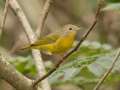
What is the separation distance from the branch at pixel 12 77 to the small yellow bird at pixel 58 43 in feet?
1.23

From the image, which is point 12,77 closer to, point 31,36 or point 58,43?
point 58,43

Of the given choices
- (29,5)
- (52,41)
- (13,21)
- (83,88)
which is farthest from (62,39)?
(13,21)

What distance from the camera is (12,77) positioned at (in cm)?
207

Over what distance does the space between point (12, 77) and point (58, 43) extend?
54 cm

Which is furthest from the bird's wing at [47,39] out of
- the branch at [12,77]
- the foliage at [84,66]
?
the branch at [12,77]

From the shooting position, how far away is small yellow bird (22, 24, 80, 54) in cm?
244

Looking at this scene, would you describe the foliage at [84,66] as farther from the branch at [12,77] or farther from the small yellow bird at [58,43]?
the branch at [12,77]

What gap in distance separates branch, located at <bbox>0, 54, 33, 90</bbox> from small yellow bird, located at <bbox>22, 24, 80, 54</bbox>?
37 cm

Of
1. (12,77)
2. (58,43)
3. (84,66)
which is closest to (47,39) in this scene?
(58,43)

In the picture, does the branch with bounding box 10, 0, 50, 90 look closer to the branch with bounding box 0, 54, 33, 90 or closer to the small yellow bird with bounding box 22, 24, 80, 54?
the small yellow bird with bounding box 22, 24, 80, 54

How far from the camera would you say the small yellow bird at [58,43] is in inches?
96.0

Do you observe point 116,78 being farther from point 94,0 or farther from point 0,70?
point 94,0

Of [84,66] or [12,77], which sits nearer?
[12,77]

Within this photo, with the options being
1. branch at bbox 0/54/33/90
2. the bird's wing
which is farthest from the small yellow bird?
branch at bbox 0/54/33/90
